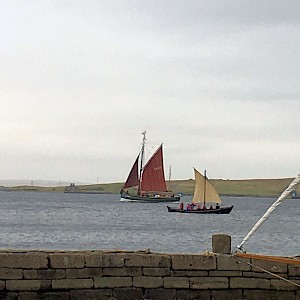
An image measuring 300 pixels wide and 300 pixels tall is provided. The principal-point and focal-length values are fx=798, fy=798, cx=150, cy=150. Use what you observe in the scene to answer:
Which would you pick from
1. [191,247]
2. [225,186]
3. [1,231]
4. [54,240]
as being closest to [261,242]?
[191,247]

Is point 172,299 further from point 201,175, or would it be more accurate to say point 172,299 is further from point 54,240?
point 201,175

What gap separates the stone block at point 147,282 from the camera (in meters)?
11.4

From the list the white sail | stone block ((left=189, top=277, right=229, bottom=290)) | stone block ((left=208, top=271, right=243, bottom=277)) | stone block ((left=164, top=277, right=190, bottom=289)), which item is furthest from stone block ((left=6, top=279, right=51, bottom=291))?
the white sail

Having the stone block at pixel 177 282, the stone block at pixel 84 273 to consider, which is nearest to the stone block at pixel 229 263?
the stone block at pixel 177 282

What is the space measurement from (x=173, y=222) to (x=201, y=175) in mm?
12174

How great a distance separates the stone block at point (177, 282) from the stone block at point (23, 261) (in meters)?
1.75

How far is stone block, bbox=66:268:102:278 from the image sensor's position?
11.3 metres

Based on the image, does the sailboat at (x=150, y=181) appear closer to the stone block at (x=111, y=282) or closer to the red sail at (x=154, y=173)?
the red sail at (x=154, y=173)

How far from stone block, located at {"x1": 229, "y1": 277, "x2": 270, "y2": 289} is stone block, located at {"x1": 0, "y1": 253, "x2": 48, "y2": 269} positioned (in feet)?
9.00

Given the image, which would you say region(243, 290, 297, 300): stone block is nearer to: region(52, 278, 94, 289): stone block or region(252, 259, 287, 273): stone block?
region(252, 259, 287, 273): stone block

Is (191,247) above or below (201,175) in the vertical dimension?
below

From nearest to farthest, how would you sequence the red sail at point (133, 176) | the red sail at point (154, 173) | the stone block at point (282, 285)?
the stone block at point (282, 285) < the red sail at point (154, 173) < the red sail at point (133, 176)

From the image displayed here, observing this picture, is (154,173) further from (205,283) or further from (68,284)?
(68,284)

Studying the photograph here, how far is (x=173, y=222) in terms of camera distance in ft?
244
